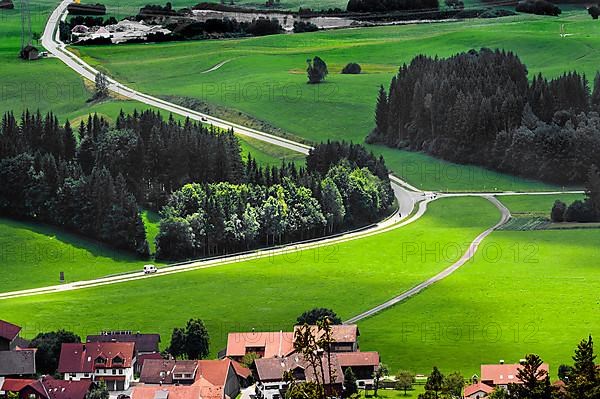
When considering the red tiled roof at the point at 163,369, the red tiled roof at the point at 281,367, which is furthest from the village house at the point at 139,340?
the red tiled roof at the point at 281,367

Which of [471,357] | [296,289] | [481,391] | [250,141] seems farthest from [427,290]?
[250,141]

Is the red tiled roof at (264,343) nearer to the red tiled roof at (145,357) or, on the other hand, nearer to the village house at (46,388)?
the red tiled roof at (145,357)

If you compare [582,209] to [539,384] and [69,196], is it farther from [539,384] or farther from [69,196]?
[539,384]

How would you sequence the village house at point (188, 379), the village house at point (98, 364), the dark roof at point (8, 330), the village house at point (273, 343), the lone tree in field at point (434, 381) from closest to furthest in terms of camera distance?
the lone tree in field at point (434, 381) < the village house at point (188, 379) < the village house at point (98, 364) < the village house at point (273, 343) < the dark roof at point (8, 330)

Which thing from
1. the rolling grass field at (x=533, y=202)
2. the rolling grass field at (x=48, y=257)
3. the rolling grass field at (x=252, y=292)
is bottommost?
the rolling grass field at (x=533, y=202)

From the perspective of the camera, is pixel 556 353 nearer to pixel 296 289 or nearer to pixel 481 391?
pixel 481 391

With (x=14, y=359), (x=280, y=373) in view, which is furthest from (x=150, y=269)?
(x=280, y=373)
